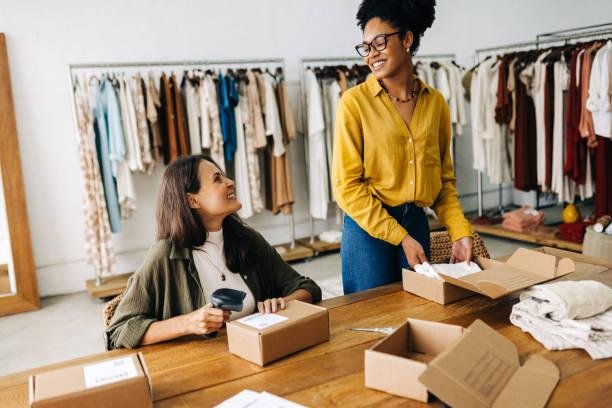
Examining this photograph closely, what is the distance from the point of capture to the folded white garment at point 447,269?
194 centimetres

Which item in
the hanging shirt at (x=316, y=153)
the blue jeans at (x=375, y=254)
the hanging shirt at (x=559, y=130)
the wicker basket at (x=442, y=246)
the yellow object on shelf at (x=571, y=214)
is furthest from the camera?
the yellow object on shelf at (x=571, y=214)

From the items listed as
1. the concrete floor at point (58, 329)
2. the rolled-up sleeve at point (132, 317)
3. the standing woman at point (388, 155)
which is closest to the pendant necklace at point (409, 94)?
the standing woman at point (388, 155)

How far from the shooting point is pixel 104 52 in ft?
16.5

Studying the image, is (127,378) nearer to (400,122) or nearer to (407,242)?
(407,242)

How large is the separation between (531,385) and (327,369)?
0.47 m

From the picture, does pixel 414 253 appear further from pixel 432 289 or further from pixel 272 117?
pixel 272 117

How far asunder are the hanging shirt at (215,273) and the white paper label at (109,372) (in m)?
0.57

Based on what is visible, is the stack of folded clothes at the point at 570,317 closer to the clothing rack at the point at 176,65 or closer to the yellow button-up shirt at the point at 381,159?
the yellow button-up shirt at the point at 381,159

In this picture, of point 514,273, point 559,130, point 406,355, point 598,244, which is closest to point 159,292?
point 406,355

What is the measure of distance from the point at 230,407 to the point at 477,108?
5.17 metres

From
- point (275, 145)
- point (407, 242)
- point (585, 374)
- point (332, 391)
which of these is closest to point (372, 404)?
point (332, 391)

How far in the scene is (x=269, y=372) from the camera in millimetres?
1433

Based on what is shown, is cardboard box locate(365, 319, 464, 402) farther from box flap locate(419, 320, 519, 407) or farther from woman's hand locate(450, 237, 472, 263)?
woman's hand locate(450, 237, 472, 263)

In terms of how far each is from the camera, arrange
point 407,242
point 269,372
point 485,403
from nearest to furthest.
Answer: point 485,403
point 269,372
point 407,242
